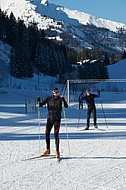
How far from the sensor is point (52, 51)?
102 meters

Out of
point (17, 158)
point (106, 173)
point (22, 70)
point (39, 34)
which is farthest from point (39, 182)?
point (39, 34)

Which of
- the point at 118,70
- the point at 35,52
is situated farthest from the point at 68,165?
the point at 118,70

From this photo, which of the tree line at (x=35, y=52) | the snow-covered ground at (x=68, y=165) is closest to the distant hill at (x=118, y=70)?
the tree line at (x=35, y=52)

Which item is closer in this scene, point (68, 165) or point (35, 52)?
point (68, 165)

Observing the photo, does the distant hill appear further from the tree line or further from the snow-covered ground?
the snow-covered ground

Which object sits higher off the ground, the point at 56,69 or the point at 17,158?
the point at 56,69

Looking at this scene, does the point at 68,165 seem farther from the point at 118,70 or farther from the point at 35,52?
the point at 118,70

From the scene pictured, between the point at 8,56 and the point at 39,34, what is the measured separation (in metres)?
19.5

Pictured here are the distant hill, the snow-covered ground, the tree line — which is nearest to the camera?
the snow-covered ground

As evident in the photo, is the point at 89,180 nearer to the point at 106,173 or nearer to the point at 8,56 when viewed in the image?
the point at 106,173

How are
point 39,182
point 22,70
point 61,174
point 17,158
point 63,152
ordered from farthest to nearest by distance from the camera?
1. point 22,70
2. point 63,152
3. point 17,158
4. point 61,174
5. point 39,182

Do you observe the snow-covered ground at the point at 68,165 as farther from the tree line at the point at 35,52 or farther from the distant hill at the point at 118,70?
the distant hill at the point at 118,70

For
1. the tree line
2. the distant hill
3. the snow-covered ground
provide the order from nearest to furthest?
the snow-covered ground → the tree line → the distant hill

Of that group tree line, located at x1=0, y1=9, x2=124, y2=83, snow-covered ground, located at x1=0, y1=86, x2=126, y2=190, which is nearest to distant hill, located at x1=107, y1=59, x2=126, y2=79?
tree line, located at x1=0, y1=9, x2=124, y2=83
